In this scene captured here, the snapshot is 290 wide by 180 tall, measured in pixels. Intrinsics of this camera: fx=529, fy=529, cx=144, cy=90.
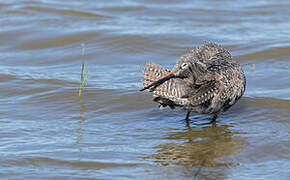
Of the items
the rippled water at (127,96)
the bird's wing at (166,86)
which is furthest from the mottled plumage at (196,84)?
the rippled water at (127,96)

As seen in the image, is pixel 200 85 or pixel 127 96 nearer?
pixel 200 85

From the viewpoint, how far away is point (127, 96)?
7504 millimetres

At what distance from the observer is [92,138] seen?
231 inches

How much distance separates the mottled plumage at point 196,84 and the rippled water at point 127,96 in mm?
426

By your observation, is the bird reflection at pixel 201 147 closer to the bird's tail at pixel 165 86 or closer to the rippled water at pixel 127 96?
the rippled water at pixel 127 96

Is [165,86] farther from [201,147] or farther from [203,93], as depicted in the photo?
[201,147]

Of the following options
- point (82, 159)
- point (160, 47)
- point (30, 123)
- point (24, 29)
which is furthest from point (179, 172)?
point (24, 29)

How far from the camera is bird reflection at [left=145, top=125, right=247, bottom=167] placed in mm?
5309

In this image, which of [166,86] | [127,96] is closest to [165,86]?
[166,86]

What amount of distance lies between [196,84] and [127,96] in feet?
6.34

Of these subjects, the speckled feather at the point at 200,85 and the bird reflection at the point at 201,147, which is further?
the speckled feather at the point at 200,85

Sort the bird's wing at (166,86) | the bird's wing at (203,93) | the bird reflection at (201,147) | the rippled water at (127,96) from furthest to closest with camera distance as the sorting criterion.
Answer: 1. the bird's wing at (203,93)
2. the bird's wing at (166,86)
3. the bird reflection at (201,147)
4. the rippled water at (127,96)

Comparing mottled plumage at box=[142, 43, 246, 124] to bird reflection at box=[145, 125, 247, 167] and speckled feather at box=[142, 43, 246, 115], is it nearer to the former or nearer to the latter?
speckled feather at box=[142, 43, 246, 115]

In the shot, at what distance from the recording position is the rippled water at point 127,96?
5.18 m
